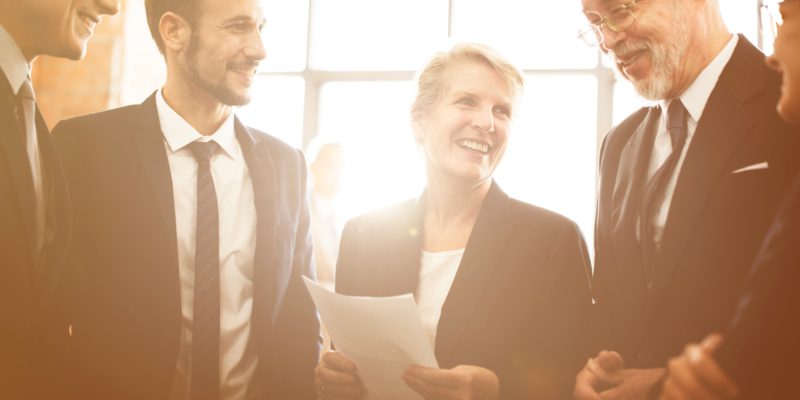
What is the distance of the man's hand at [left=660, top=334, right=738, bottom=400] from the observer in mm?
701

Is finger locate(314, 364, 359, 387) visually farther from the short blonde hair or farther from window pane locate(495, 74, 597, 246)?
window pane locate(495, 74, 597, 246)

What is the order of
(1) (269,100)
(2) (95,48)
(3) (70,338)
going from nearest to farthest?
(3) (70,338), (2) (95,48), (1) (269,100)

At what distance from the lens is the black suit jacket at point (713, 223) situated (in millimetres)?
1014

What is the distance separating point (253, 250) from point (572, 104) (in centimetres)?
329

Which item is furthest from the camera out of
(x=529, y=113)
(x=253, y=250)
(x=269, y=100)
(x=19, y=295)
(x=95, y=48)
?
(x=269, y=100)

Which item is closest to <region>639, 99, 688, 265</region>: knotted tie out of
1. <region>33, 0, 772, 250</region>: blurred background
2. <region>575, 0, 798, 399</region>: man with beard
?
<region>575, 0, 798, 399</region>: man with beard

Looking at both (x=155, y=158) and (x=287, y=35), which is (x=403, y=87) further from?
(x=155, y=158)

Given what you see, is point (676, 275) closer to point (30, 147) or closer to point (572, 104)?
point (30, 147)

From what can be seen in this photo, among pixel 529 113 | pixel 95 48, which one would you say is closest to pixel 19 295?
pixel 95 48

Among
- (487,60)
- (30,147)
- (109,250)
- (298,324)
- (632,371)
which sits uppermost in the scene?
(487,60)

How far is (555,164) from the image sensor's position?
420cm

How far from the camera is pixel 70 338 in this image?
125 cm

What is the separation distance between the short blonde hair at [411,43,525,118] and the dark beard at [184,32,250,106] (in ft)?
1.47

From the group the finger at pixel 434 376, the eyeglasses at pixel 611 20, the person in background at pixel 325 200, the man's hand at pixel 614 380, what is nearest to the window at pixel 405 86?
the person in background at pixel 325 200
